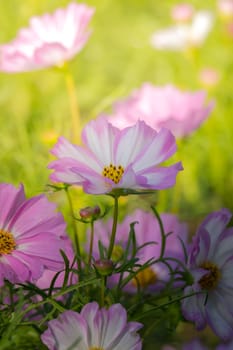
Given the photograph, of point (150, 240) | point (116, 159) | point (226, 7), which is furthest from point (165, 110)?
point (226, 7)

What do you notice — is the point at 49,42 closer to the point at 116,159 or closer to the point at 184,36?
the point at 116,159

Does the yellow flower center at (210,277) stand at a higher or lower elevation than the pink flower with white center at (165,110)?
lower

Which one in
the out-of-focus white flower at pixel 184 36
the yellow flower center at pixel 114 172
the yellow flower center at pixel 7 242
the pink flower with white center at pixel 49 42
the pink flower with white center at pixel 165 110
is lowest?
the yellow flower center at pixel 7 242

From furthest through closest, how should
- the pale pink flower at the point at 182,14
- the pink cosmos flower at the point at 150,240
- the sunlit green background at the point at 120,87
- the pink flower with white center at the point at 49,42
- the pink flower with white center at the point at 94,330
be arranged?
the pale pink flower at the point at 182,14 → the sunlit green background at the point at 120,87 → the pink flower with white center at the point at 49,42 → the pink cosmos flower at the point at 150,240 → the pink flower with white center at the point at 94,330

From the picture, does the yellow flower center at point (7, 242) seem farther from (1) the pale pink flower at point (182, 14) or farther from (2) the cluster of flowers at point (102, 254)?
(1) the pale pink flower at point (182, 14)

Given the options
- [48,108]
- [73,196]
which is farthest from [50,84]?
[73,196]

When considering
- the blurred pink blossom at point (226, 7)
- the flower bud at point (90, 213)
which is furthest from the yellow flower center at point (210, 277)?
the blurred pink blossom at point (226, 7)
